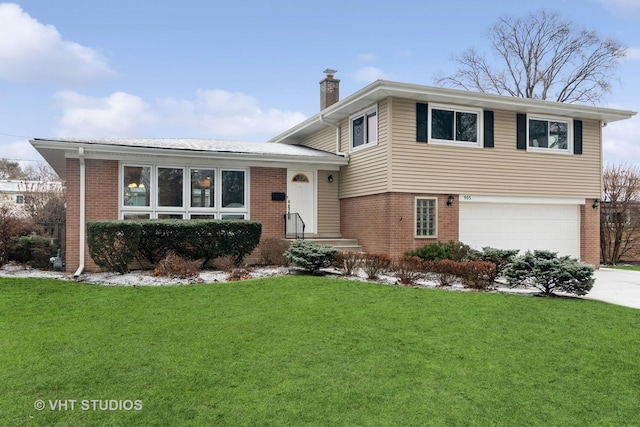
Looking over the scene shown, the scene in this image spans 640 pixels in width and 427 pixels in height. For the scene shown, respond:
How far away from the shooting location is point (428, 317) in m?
6.85

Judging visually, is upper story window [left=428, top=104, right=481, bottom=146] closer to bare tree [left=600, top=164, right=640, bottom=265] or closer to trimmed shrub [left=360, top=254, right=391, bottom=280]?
trimmed shrub [left=360, top=254, right=391, bottom=280]

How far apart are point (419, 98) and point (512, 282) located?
5.70 m

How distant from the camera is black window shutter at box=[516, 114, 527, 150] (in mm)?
14227

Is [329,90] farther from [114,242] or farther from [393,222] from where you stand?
[114,242]

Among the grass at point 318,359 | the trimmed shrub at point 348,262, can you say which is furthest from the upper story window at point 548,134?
the grass at point 318,359

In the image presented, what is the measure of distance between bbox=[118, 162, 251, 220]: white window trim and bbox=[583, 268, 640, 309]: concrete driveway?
889 cm

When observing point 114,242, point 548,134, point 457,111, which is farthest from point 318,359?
point 548,134

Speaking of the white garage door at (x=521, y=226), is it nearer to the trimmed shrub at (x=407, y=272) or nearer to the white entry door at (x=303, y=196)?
the trimmed shrub at (x=407, y=272)

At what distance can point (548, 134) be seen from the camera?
14742 mm

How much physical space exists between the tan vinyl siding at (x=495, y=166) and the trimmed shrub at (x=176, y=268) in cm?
561

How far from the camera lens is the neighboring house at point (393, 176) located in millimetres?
12234

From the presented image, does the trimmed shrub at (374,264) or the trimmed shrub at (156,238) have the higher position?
the trimmed shrub at (156,238)

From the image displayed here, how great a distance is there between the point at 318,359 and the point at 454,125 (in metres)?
10.1
